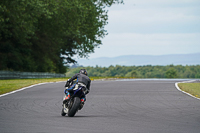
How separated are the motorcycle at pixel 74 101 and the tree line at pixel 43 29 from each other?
2295 centimetres

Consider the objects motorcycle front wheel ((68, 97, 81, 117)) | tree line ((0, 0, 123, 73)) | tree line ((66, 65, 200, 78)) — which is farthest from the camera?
tree line ((66, 65, 200, 78))

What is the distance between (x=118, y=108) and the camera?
1425cm

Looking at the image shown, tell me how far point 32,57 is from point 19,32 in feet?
45.7

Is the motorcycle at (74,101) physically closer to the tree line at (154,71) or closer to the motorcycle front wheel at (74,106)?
the motorcycle front wheel at (74,106)

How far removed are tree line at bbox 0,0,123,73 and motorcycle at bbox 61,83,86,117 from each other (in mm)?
22953

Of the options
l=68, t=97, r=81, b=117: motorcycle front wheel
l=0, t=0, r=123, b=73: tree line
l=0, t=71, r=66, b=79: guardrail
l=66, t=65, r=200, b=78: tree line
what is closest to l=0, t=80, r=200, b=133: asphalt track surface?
l=68, t=97, r=81, b=117: motorcycle front wheel

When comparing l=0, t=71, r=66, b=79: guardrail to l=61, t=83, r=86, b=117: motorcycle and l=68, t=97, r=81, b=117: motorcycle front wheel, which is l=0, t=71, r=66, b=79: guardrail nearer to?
l=61, t=83, r=86, b=117: motorcycle

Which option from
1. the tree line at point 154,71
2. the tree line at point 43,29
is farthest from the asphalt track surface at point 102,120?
the tree line at point 154,71

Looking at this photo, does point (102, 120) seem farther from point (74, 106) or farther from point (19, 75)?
point (19, 75)

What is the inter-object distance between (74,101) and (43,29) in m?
40.7

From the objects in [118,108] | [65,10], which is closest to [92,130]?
[118,108]

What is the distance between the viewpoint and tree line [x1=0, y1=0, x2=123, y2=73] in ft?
128

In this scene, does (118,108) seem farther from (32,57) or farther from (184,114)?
(32,57)

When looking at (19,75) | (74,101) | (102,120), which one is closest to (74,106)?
(74,101)
